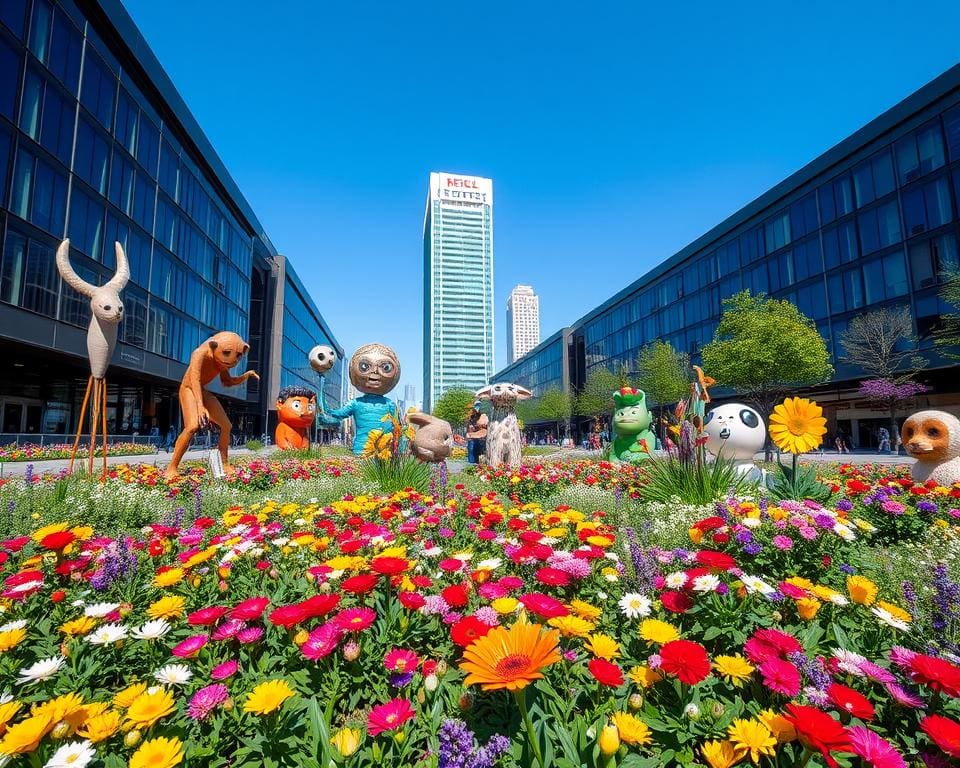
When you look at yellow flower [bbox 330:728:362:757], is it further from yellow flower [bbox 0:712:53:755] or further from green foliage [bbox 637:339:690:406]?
green foliage [bbox 637:339:690:406]

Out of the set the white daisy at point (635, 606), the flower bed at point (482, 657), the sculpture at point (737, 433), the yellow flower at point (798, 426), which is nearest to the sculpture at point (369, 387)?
the sculpture at point (737, 433)

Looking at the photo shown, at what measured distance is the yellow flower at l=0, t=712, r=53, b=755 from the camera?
3.31 ft

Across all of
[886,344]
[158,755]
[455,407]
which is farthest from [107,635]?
[455,407]

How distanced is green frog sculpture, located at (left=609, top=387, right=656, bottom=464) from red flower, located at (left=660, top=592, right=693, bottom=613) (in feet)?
31.1

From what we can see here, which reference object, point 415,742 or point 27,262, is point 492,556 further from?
point 27,262

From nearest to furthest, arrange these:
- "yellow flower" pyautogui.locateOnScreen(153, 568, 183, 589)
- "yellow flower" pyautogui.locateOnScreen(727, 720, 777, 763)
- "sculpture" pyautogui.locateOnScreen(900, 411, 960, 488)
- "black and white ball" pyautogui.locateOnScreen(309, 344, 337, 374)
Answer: "yellow flower" pyautogui.locateOnScreen(727, 720, 777, 763) < "yellow flower" pyautogui.locateOnScreen(153, 568, 183, 589) < "sculpture" pyautogui.locateOnScreen(900, 411, 960, 488) < "black and white ball" pyautogui.locateOnScreen(309, 344, 337, 374)

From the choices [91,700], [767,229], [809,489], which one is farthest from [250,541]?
[767,229]

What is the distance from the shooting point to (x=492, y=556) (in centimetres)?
286

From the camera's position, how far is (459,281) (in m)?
142

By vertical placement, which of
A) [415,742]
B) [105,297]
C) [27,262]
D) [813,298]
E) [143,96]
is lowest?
[415,742]

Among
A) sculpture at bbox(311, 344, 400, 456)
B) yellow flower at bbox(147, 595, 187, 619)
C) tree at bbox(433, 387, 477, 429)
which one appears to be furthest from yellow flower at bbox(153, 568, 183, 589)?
tree at bbox(433, 387, 477, 429)

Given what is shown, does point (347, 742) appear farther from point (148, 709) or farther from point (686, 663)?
point (686, 663)

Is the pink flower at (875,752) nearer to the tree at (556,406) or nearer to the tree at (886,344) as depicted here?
the tree at (886,344)

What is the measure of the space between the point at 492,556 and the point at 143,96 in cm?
3247
